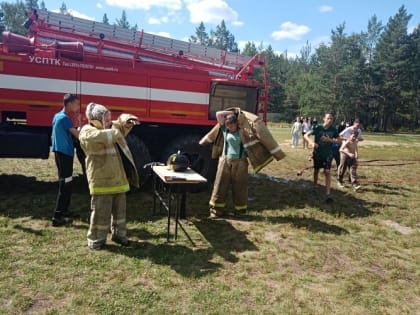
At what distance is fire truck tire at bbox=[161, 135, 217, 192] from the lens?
6.96 meters

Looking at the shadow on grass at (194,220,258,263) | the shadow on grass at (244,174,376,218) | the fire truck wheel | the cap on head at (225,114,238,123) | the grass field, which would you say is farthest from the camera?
the shadow on grass at (244,174,376,218)

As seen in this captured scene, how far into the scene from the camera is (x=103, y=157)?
4105mm

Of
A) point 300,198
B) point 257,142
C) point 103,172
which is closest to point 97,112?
point 103,172

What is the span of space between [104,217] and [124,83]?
Answer: 2.89 m

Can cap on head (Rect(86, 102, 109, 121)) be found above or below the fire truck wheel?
above

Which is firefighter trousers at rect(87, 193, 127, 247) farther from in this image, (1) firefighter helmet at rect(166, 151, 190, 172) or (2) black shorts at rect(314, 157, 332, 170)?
(2) black shorts at rect(314, 157, 332, 170)

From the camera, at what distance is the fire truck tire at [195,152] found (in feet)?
22.8

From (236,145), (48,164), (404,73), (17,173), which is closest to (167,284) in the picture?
(236,145)

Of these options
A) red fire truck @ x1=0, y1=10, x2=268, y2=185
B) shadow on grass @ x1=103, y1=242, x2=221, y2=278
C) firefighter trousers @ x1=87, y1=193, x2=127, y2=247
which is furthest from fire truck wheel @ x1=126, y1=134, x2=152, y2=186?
shadow on grass @ x1=103, y1=242, x2=221, y2=278

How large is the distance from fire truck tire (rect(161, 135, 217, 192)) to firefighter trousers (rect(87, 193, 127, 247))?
2.53 metres

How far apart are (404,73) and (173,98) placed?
52106mm

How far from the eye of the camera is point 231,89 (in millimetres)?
6906

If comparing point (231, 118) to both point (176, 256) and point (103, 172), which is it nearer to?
point (103, 172)

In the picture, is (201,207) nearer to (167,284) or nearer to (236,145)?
(236,145)
